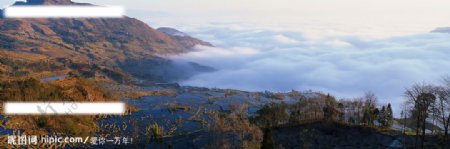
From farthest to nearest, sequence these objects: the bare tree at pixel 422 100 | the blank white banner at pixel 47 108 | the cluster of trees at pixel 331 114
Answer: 1. the cluster of trees at pixel 331 114
2. the blank white banner at pixel 47 108
3. the bare tree at pixel 422 100

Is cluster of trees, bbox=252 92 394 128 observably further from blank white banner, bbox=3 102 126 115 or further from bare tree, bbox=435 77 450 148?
blank white banner, bbox=3 102 126 115

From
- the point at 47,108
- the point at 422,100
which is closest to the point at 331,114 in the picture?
the point at 422,100

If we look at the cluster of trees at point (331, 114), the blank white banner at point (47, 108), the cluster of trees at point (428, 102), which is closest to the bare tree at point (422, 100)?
the cluster of trees at point (428, 102)

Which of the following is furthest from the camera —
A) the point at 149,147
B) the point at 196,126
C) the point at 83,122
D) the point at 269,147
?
the point at 196,126

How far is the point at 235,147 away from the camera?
4550cm

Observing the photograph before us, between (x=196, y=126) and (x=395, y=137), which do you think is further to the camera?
(x=196, y=126)

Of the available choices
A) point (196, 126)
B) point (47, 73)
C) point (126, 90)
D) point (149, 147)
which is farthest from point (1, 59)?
point (149, 147)

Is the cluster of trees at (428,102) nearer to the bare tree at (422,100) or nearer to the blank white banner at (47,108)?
the bare tree at (422,100)

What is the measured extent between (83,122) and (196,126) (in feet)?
122

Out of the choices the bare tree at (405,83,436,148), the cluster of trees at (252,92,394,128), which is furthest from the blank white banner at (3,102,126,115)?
the bare tree at (405,83,436,148)

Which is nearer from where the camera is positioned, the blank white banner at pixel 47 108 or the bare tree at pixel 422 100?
the bare tree at pixel 422 100

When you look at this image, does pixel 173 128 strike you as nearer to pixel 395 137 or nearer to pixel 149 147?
pixel 149 147

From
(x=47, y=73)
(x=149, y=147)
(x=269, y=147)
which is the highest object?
(x=47, y=73)

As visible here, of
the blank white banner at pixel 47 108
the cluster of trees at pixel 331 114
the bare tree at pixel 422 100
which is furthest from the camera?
the cluster of trees at pixel 331 114
